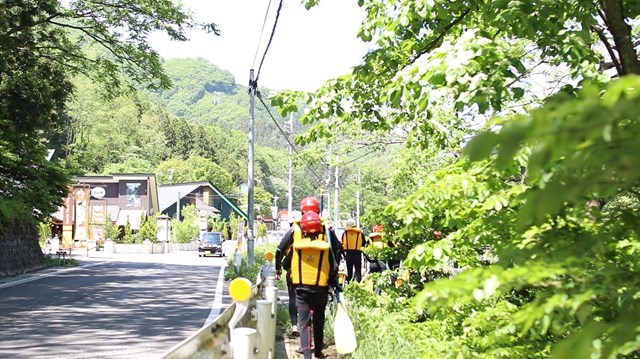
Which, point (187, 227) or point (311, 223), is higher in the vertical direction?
point (187, 227)

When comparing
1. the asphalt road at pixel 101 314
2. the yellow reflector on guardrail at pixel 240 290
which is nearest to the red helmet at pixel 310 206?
the yellow reflector on guardrail at pixel 240 290

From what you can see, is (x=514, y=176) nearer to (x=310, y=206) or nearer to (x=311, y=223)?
(x=311, y=223)

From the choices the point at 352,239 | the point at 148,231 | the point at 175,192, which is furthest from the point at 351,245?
the point at 175,192

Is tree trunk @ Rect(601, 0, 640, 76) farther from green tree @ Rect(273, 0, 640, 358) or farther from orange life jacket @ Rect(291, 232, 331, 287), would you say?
orange life jacket @ Rect(291, 232, 331, 287)

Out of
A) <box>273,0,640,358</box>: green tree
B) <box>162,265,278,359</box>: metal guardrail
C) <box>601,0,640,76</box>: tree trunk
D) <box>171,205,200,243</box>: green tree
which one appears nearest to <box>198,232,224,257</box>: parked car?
<box>171,205,200,243</box>: green tree

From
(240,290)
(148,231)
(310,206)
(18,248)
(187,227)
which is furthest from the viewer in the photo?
(187,227)

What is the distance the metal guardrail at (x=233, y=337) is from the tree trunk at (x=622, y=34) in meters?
3.10

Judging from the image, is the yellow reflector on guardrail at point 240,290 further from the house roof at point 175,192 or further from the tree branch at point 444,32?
the house roof at point 175,192

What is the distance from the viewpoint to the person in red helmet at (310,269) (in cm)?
654

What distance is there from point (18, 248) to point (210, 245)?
25467 millimetres

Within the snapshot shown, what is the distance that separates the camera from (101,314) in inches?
503

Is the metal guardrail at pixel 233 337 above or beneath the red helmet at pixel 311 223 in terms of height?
beneath

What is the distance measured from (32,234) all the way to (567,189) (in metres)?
Result: 29.4

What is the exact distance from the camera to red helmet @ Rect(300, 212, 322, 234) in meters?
6.52
